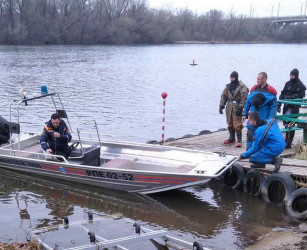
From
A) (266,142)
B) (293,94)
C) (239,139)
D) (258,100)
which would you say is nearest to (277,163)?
(266,142)

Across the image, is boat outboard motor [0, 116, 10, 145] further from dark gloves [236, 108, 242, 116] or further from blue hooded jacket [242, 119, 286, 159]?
blue hooded jacket [242, 119, 286, 159]

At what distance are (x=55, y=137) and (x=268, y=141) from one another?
4.16 meters

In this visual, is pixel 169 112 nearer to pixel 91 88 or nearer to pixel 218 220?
pixel 91 88

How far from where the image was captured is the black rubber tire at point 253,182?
7.97 m

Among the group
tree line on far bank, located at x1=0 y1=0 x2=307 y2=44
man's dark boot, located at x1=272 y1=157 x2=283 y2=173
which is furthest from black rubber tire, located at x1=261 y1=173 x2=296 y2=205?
tree line on far bank, located at x1=0 y1=0 x2=307 y2=44

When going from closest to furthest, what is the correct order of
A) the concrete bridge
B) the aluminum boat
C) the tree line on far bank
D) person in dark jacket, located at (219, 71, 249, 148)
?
1. the aluminum boat
2. person in dark jacket, located at (219, 71, 249, 148)
3. the tree line on far bank
4. the concrete bridge

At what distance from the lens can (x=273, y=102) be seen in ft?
27.9

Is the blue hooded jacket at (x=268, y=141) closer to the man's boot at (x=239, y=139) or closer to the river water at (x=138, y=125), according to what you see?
the river water at (x=138, y=125)

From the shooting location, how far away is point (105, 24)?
7462 cm

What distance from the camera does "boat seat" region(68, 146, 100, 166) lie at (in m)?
8.80

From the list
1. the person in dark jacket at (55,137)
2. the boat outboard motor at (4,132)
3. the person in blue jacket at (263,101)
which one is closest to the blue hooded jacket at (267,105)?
the person in blue jacket at (263,101)

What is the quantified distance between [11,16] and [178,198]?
70517 millimetres

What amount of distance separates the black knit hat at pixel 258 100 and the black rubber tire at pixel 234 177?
47.3 inches

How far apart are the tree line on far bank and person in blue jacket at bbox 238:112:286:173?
6109cm
